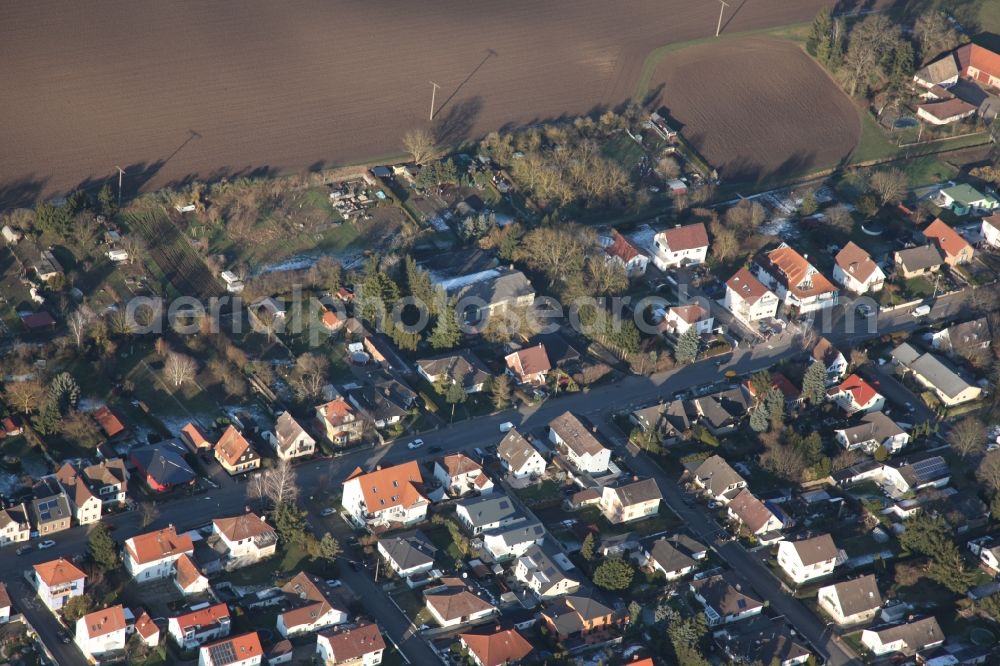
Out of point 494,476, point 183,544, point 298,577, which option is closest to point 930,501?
point 494,476

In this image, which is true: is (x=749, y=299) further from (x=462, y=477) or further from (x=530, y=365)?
(x=462, y=477)

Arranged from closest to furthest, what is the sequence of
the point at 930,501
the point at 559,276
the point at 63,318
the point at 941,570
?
the point at 941,570
the point at 930,501
the point at 63,318
the point at 559,276

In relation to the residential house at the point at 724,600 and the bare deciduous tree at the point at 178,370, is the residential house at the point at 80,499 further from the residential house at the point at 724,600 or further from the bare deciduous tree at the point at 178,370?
the residential house at the point at 724,600

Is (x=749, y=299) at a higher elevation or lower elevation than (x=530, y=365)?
lower

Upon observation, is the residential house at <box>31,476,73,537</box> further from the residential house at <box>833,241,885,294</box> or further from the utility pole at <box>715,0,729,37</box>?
the utility pole at <box>715,0,729,37</box>

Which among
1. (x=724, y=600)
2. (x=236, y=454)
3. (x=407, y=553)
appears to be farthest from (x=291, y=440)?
(x=724, y=600)

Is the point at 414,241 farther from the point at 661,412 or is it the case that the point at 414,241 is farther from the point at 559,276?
the point at 661,412
